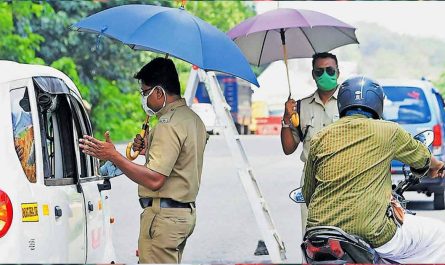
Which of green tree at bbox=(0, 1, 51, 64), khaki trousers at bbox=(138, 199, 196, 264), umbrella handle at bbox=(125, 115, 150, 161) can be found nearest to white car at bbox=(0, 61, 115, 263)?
umbrella handle at bbox=(125, 115, 150, 161)

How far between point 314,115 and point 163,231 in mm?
2044

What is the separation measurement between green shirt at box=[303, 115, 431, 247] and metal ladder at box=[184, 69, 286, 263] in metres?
4.57

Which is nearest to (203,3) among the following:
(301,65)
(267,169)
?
(301,65)

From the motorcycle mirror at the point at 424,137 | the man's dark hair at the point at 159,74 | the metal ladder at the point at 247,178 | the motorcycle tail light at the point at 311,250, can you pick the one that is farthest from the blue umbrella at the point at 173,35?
the metal ladder at the point at 247,178

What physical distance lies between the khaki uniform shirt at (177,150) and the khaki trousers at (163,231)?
0.09m

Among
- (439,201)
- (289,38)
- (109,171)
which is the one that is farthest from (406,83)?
(109,171)

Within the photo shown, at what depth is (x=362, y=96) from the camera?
538 cm

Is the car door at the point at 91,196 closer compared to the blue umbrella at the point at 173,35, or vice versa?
the blue umbrella at the point at 173,35

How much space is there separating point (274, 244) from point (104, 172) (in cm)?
304

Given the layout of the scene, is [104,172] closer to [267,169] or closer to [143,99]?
[143,99]

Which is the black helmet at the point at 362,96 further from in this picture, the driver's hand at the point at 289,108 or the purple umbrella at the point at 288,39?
the purple umbrella at the point at 288,39

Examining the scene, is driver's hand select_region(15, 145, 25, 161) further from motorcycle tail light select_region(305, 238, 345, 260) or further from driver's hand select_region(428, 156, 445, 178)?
driver's hand select_region(428, 156, 445, 178)

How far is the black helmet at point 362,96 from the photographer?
538cm

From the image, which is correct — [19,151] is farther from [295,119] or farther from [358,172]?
[295,119]
